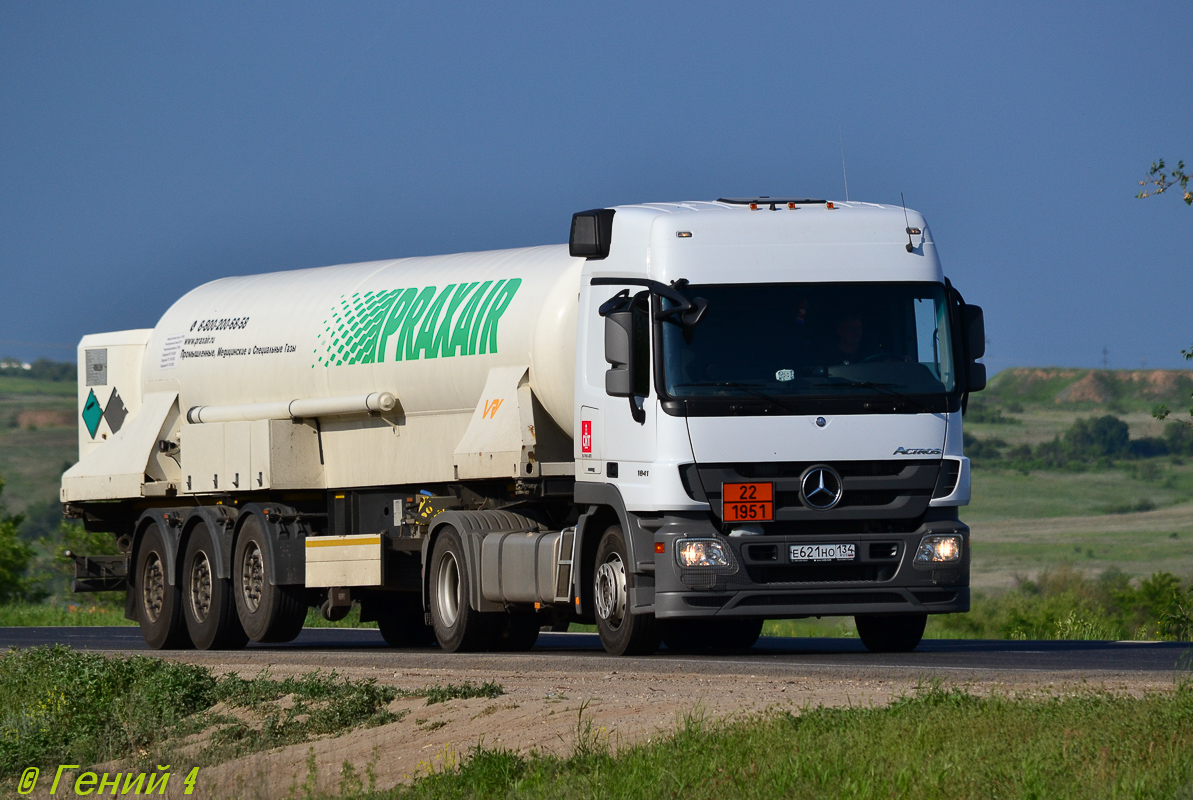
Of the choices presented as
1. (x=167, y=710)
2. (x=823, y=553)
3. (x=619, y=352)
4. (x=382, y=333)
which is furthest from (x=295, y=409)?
(x=823, y=553)

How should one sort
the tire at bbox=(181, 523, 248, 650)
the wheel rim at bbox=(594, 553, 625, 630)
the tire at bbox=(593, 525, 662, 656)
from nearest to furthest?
1. the tire at bbox=(593, 525, 662, 656)
2. the wheel rim at bbox=(594, 553, 625, 630)
3. the tire at bbox=(181, 523, 248, 650)

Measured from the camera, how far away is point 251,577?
21094mm

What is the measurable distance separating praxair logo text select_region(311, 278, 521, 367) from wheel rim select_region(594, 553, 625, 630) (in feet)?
9.93

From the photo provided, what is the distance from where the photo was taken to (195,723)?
44.0 feet

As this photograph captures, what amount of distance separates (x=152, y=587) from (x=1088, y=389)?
123 m

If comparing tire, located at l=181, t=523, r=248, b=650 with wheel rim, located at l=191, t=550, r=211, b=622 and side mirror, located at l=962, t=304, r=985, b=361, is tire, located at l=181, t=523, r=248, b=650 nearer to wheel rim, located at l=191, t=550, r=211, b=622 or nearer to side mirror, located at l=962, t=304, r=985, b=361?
wheel rim, located at l=191, t=550, r=211, b=622

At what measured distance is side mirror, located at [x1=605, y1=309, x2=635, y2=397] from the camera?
1505cm

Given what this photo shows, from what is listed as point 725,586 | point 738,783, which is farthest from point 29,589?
point 738,783

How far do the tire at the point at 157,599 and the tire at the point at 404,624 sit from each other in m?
2.34

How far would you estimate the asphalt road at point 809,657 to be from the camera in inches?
561

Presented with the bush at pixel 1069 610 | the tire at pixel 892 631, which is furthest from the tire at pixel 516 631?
the bush at pixel 1069 610

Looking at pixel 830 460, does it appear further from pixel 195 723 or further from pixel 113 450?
pixel 113 450

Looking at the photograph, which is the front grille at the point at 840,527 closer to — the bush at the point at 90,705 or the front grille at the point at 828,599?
the front grille at the point at 828,599

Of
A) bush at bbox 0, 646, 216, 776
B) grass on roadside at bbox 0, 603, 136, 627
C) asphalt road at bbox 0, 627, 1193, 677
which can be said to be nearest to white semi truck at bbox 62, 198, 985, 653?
asphalt road at bbox 0, 627, 1193, 677
